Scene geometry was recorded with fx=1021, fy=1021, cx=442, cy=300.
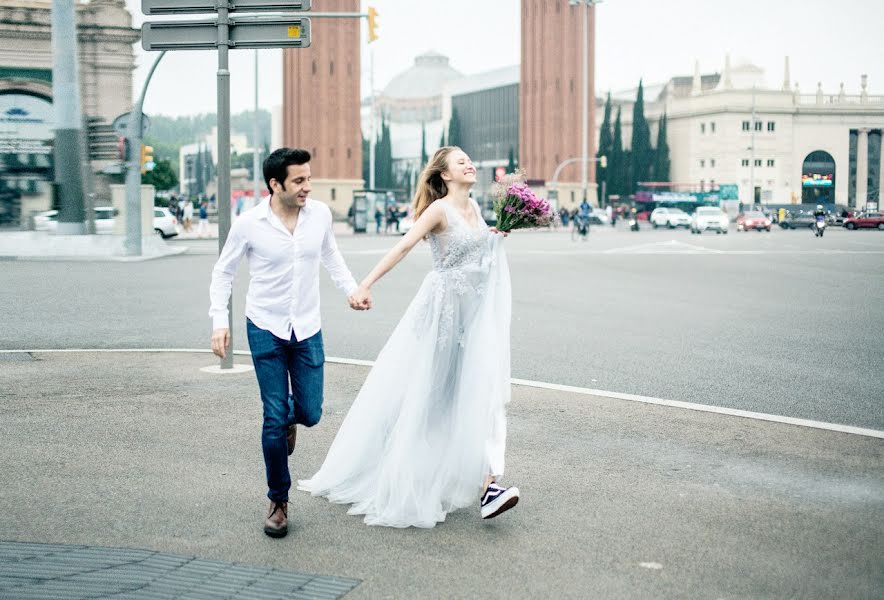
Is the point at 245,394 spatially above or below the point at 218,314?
below

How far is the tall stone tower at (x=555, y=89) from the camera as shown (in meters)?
97.1

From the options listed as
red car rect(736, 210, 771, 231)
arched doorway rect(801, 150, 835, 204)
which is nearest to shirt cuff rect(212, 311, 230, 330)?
red car rect(736, 210, 771, 231)

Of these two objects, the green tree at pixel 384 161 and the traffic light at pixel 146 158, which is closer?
the traffic light at pixel 146 158

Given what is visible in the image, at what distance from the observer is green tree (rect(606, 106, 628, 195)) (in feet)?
378

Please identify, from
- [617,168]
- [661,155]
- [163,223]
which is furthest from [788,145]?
[163,223]

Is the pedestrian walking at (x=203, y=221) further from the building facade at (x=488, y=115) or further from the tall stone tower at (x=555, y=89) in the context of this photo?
the building facade at (x=488, y=115)

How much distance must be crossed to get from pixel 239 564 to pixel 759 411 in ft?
14.7

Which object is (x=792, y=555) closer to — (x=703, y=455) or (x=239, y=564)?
(x=703, y=455)

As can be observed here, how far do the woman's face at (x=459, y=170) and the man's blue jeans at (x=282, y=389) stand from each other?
1.01m

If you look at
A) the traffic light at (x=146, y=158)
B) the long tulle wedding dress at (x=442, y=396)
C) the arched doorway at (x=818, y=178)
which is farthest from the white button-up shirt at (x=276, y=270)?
the arched doorway at (x=818, y=178)

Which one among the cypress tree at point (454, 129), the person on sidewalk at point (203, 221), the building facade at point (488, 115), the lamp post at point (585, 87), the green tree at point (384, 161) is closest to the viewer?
the person on sidewalk at point (203, 221)

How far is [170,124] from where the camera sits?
16575 cm

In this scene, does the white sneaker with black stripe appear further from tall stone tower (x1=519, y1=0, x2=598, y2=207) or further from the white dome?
the white dome

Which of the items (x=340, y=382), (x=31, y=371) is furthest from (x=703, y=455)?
(x=31, y=371)
